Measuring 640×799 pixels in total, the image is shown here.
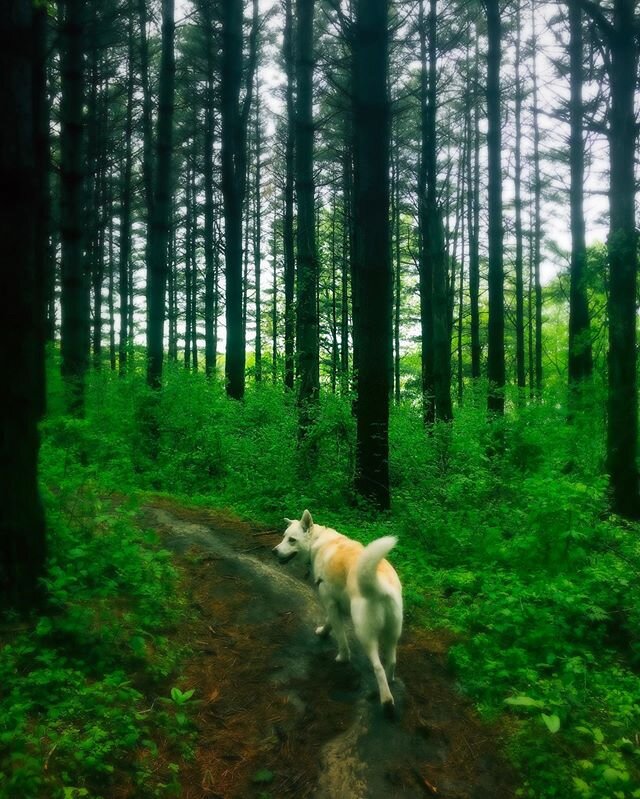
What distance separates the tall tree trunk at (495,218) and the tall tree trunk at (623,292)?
251 inches

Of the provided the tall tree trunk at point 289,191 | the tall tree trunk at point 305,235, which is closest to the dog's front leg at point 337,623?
the tall tree trunk at point 305,235

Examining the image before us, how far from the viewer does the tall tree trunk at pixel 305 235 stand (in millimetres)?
11617

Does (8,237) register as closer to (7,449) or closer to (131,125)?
(7,449)

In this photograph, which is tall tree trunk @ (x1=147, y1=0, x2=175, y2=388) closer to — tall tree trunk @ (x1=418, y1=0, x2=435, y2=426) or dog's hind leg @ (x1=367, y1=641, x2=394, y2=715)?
tall tree trunk @ (x1=418, y1=0, x2=435, y2=426)

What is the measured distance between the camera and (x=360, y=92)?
331 inches

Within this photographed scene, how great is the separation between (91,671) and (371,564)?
2173 mm

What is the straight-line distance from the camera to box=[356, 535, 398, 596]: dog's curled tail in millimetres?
3850

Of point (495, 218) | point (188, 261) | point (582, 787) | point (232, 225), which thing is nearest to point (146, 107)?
point (232, 225)

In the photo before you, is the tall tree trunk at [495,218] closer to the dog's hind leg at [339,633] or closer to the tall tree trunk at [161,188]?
the tall tree trunk at [161,188]

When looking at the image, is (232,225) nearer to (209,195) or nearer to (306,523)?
(209,195)

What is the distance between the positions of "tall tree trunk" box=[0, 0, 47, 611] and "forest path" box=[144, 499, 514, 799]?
5.30ft

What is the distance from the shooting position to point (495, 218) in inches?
620

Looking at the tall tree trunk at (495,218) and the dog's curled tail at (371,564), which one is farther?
the tall tree trunk at (495,218)

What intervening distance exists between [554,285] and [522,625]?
96.5 feet
